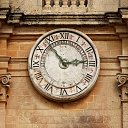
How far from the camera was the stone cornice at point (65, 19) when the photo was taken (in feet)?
46.6

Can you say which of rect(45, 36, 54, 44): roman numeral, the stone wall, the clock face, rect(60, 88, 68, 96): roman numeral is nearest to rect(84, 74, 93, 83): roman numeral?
Answer: the clock face

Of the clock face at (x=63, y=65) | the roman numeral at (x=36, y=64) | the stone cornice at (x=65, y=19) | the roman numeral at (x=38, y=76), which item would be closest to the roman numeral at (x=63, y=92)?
the clock face at (x=63, y=65)

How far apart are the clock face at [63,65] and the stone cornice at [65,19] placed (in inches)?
6.0

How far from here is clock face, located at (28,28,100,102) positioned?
14023 millimetres

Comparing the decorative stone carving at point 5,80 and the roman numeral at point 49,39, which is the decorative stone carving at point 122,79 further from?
the decorative stone carving at point 5,80

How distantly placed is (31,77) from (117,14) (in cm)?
161

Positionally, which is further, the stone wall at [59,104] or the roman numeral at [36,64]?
the roman numeral at [36,64]

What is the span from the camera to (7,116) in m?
14.0

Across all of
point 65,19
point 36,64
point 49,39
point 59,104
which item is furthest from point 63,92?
point 65,19

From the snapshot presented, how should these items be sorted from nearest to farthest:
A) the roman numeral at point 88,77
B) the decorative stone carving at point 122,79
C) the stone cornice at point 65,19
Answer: the decorative stone carving at point 122,79
the roman numeral at point 88,77
the stone cornice at point 65,19

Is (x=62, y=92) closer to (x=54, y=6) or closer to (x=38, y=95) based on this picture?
(x=38, y=95)

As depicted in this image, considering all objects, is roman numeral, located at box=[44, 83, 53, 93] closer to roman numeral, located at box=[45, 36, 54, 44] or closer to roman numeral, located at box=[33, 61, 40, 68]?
roman numeral, located at box=[33, 61, 40, 68]

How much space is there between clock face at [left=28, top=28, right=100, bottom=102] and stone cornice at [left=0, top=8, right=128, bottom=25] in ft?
0.50

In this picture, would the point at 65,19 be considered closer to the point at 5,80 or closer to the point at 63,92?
the point at 63,92
